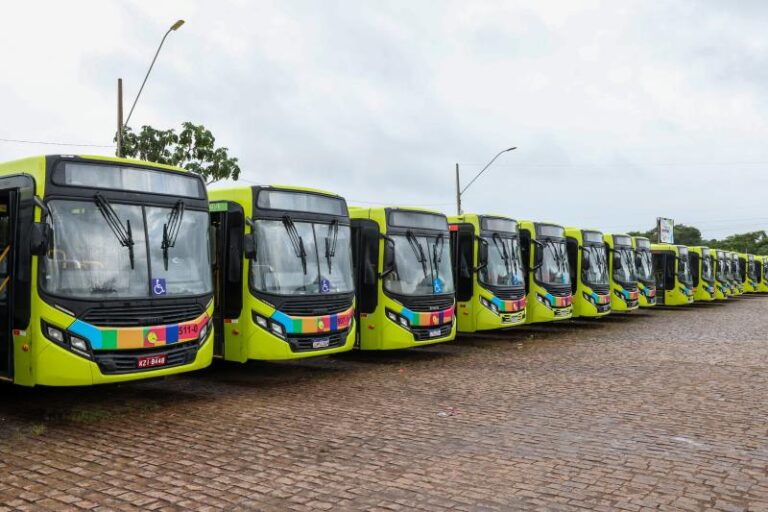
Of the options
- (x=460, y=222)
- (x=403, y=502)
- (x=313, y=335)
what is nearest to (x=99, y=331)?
(x=313, y=335)

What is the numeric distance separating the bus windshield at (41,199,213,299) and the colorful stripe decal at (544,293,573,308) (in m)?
11.1

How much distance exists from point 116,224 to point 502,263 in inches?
394

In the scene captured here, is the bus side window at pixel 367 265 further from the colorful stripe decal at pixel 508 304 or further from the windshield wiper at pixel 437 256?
the colorful stripe decal at pixel 508 304

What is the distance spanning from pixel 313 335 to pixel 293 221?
69.5 inches

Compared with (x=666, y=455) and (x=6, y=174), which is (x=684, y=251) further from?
(x=6, y=174)

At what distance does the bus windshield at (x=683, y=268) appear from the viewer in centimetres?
2944

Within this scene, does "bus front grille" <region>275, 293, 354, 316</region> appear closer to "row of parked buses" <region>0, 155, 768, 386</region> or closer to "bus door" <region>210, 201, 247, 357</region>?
"row of parked buses" <region>0, 155, 768, 386</region>

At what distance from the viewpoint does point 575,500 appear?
5.35m

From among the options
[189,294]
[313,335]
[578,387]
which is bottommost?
[578,387]

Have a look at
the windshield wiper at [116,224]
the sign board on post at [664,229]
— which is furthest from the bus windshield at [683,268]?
the sign board on post at [664,229]

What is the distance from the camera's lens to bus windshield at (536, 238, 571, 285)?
18.1 meters

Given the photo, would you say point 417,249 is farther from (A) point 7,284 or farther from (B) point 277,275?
(A) point 7,284

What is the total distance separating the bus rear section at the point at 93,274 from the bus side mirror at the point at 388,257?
432 cm

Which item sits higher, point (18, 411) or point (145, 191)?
point (145, 191)
